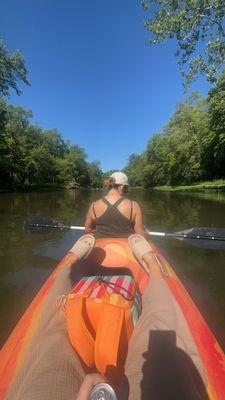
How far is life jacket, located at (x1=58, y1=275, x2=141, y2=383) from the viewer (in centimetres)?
173

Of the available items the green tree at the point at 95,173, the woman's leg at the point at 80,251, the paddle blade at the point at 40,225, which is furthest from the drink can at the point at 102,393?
the green tree at the point at 95,173

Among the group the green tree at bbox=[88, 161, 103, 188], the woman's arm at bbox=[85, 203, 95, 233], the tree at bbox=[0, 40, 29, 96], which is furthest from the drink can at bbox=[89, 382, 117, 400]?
the green tree at bbox=[88, 161, 103, 188]

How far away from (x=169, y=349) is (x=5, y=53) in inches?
937

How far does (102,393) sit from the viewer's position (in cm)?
143

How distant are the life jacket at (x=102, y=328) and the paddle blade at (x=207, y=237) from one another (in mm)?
3912

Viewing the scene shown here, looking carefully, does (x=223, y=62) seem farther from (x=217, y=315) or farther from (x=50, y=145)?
(x=50, y=145)

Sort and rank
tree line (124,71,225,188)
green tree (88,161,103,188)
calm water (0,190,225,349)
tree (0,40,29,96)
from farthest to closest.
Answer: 1. green tree (88,161,103,188)
2. tree line (124,71,225,188)
3. tree (0,40,29,96)
4. calm water (0,190,225,349)

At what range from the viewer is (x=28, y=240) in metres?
7.72

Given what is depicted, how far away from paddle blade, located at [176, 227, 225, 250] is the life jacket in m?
3.91

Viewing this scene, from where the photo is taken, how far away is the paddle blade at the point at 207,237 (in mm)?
5820

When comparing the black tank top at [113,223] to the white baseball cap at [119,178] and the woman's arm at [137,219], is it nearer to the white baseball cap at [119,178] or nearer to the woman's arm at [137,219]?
the woman's arm at [137,219]

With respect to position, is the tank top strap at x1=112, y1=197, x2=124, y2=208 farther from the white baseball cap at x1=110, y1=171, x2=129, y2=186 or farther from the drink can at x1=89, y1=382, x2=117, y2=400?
the drink can at x1=89, y1=382, x2=117, y2=400

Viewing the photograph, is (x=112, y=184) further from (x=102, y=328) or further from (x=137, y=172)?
(x=137, y=172)

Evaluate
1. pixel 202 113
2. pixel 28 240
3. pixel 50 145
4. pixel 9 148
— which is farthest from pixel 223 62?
pixel 50 145
